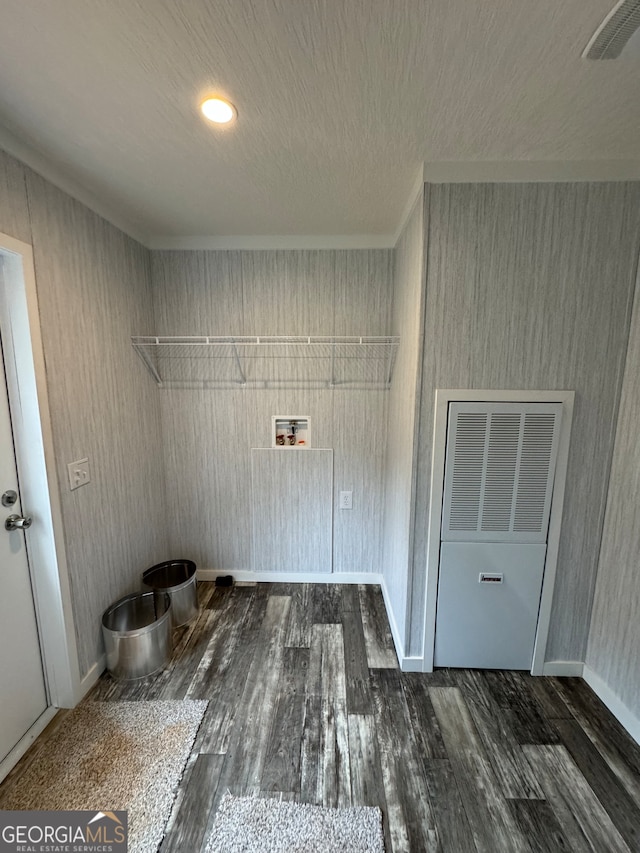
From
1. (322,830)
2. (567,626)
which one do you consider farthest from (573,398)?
(322,830)

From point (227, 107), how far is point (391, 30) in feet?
1.95

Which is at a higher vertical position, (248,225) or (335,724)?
(248,225)

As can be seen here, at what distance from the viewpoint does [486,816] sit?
48.8 inches

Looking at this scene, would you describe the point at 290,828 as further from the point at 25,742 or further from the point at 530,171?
the point at 530,171

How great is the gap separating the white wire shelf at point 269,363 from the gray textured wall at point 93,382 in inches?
9.5

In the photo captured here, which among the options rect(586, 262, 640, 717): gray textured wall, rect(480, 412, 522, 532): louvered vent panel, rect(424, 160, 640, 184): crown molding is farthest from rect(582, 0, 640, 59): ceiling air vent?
rect(480, 412, 522, 532): louvered vent panel

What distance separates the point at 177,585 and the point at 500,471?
210 cm

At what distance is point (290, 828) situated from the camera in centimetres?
119

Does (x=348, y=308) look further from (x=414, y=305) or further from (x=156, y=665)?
(x=156, y=665)

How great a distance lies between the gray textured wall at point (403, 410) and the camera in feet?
5.47

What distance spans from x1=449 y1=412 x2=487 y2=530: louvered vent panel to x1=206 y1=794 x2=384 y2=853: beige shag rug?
120 centimetres

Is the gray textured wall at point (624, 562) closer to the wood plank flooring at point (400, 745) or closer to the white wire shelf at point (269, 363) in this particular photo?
the wood plank flooring at point (400, 745)

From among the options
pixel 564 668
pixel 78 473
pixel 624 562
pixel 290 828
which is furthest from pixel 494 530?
pixel 78 473

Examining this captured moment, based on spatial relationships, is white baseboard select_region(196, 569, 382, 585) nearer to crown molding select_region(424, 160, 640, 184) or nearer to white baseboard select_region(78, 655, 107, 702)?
white baseboard select_region(78, 655, 107, 702)
